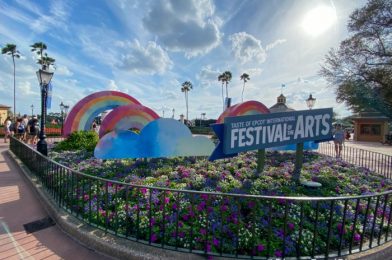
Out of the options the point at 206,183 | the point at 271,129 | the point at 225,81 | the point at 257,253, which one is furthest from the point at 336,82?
the point at 225,81

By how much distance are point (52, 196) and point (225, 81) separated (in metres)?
58.5

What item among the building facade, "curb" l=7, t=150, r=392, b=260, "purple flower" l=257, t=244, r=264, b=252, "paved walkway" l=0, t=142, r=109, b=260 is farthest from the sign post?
the building facade

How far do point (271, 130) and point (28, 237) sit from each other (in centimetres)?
571

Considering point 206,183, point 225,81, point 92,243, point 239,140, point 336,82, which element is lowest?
point 92,243

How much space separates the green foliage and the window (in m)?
34.4

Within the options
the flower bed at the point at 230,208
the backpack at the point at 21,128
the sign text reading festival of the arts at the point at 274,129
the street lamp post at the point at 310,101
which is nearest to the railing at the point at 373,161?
the flower bed at the point at 230,208

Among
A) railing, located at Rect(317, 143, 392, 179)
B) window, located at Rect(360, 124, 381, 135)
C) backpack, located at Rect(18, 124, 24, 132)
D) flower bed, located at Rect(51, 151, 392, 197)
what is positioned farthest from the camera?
window, located at Rect(360, 124, 381, 135)

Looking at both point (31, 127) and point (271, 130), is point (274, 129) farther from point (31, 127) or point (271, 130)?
point (31, 127)

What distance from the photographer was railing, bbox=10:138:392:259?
10.9 feet

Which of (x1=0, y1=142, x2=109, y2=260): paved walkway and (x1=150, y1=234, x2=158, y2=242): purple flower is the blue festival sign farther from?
(x1=0, y1=142, x2=109, y2=260): paved walkway

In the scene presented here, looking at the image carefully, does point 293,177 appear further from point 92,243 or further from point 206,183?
point 92,243

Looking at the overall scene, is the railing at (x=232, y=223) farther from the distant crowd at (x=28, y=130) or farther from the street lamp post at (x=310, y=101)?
the street lamp post at (x=310, y=101)

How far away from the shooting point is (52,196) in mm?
5320

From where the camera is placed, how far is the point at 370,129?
32.0 metres
